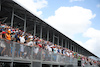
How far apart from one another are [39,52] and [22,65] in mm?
1613

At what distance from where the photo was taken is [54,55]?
14312 mm

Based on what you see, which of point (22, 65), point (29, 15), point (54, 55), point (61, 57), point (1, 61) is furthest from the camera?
point (29, 15)

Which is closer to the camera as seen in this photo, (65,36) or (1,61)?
(1,61)

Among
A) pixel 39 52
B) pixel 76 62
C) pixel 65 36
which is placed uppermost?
pixel 65 36

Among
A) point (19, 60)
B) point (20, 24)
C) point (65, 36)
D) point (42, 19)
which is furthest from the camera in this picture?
point (65, 36)

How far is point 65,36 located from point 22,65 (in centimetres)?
1632

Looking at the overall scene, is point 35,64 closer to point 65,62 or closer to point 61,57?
point 61,57

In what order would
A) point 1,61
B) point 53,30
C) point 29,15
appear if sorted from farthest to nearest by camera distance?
1. point 53,30
2. point 29,15
3. point 1,61

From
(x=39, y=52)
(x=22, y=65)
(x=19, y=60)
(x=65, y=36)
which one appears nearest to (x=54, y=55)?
(x=39, y=52)

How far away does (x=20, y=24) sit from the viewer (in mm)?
21078

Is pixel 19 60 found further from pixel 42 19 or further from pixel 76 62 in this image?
pixel 76 62

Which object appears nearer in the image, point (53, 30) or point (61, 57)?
point (61, 57)

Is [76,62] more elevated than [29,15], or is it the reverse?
[29,15]

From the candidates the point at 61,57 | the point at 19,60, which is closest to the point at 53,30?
the point at 61,57
